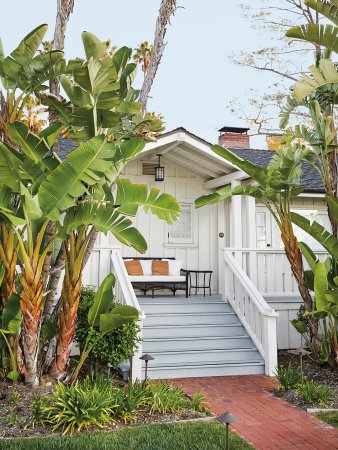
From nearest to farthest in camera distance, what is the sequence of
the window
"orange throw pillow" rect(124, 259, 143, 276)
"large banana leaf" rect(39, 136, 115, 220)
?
"large banana leaf" rect(39, 136, 115, 220) → "orange throw pillow" rect(124, 259, 143, 276) → the window

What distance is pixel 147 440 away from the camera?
5.19m

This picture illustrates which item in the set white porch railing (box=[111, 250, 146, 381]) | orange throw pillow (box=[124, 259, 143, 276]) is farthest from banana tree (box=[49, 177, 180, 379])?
orange throw pillow (box=[124, 259, 143, 276])

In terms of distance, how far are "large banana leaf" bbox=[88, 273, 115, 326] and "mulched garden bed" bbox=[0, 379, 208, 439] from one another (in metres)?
1.17

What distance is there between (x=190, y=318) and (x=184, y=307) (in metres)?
0.46

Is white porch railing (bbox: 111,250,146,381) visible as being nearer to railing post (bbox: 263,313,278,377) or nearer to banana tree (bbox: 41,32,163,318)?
banana tree (bbox: 41,32,163,318)

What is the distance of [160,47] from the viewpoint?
26.1ft

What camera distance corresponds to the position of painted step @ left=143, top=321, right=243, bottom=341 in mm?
9312

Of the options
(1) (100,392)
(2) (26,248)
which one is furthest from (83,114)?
(1) (100,392)

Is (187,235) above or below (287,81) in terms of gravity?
below

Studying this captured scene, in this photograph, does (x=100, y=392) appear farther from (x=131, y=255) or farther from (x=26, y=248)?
(x=131, y=255)

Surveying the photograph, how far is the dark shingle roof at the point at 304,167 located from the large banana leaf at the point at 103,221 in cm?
743

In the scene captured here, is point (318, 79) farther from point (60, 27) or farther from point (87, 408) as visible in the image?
point (87, 408)

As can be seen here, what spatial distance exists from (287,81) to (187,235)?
14321 millimetres

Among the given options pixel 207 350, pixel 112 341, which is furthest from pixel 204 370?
pixel 112 341
